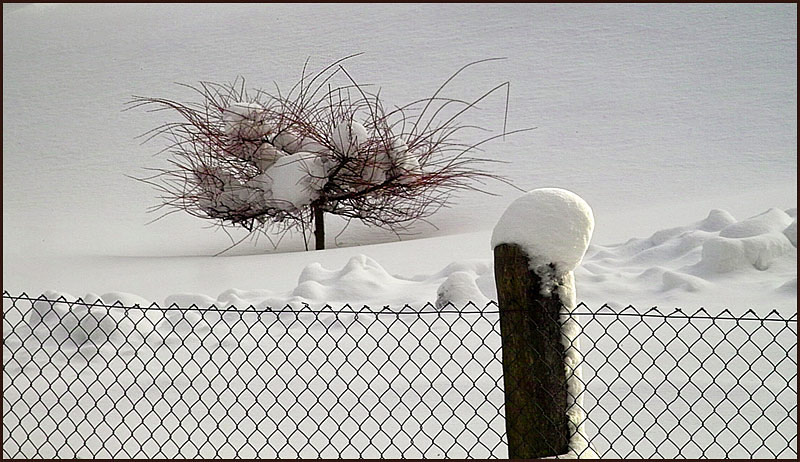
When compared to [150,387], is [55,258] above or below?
below

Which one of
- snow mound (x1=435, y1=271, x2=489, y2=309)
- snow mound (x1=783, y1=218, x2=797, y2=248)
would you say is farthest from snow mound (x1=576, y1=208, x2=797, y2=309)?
snow mound (x1=435, y1=271, x2=489, y2=309)

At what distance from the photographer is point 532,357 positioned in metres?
1.74

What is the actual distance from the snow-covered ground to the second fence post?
1.30m

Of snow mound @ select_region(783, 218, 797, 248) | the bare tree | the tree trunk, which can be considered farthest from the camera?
the tree trunk

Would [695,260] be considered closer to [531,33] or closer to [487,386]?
[487,386]

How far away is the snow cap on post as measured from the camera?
1.74 metres

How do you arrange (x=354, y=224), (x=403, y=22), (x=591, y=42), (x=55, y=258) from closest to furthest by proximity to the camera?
(x=55, y=258), (x=354, y=224), (x=591, y=42), (x=403, y=22)

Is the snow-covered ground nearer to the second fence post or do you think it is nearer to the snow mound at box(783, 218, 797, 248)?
the snow mound at box(783, 218, 797, 248)

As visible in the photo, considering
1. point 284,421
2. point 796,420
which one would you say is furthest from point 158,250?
point 796,420

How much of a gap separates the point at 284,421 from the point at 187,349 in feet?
1.73

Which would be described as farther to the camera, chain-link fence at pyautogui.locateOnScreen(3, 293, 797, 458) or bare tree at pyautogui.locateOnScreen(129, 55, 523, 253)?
bare tree at pyautogui.locateOnScreen(129, 55, 523, 253)

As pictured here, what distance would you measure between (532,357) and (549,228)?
25 centimetres

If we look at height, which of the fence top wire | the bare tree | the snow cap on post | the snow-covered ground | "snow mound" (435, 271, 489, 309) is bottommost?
the snow-covered ground

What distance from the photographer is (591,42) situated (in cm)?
936
